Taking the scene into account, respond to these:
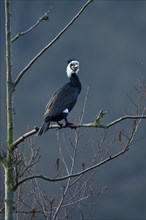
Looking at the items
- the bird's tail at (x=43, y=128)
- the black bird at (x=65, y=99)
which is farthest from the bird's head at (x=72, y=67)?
the bird's tail at (x=43, y=128)

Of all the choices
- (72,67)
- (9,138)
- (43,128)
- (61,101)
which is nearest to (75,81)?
(72,67)

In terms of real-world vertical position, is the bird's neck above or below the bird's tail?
above

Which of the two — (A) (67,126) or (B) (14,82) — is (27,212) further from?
(B) (14,82)

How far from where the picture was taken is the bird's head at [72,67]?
7480 millimetres

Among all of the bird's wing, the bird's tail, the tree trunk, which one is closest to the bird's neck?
the bird's wing

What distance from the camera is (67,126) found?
6203 mm

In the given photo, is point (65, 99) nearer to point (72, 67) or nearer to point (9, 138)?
point (72, 67)

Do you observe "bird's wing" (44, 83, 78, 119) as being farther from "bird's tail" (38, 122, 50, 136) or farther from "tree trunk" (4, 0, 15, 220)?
"tree trunk" (4, 0, 15, 220)

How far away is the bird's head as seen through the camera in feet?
24.5

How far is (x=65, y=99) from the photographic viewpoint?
22.2 ft

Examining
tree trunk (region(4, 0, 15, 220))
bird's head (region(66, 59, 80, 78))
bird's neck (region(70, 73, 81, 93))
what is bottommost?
tree trunk (region(4, 0, 15, 220))

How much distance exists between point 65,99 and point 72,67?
0.93 meters

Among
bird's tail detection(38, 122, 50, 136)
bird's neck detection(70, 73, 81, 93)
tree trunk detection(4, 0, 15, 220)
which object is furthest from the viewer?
bird's neck detection(70, 73, 81, 93)

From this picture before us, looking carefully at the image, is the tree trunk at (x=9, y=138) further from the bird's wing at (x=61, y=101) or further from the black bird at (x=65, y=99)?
the bird's wing at (x=61, y=101)
